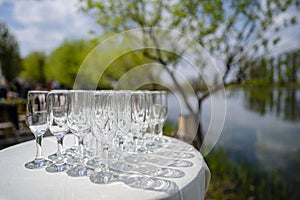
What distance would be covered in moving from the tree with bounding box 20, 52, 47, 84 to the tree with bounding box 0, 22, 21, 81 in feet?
19.8

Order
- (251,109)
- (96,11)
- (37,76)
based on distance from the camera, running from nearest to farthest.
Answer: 1. (96,11)
2. (251,109)
3. (37,76)

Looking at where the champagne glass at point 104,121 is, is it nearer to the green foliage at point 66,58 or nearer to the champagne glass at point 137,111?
the champagne glass at point 137,111

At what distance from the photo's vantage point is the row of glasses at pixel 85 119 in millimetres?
744

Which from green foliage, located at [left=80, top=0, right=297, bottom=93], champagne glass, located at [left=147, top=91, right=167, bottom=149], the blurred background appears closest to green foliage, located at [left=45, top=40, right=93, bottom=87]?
the blurred background

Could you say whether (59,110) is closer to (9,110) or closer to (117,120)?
(117,120)

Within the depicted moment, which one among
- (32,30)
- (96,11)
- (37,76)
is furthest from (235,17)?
(37,76)

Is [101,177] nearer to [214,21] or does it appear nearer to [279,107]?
[214,21]

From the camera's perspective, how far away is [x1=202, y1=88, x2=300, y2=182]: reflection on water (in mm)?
3992

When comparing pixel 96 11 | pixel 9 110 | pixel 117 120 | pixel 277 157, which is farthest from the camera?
pixel 277 157

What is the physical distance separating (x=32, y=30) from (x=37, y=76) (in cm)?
1084

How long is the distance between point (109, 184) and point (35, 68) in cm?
2308

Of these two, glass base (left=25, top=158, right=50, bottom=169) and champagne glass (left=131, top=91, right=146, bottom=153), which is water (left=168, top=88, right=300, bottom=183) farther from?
glass base (left=25, top=158, right=50, bottom=169)

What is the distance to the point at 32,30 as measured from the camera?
35.7 feet

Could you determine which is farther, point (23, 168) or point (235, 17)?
point (235, 17)
